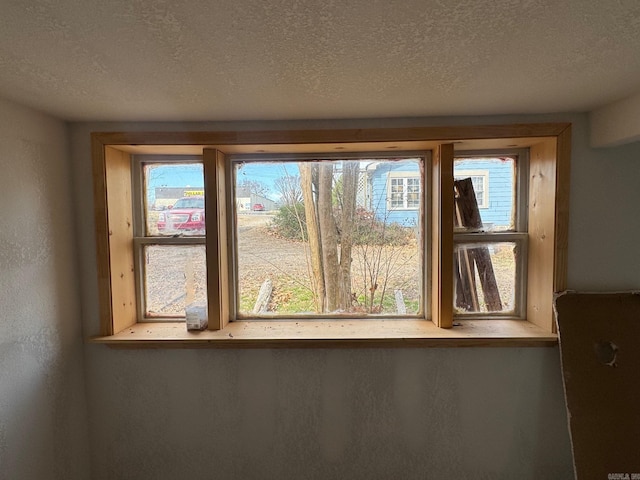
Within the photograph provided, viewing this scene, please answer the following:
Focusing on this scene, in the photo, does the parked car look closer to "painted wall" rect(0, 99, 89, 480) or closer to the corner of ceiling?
"painted wall" rect(0, 99, 89, 480)

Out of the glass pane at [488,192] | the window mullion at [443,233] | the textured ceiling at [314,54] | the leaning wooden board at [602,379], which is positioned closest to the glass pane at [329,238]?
the window mullion at [443,233]

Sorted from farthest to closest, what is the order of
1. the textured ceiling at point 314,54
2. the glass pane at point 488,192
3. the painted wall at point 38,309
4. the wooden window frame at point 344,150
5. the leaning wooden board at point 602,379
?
1. the glass pane at point 488,192
2. the wooden window frame at point 344,150
3. the leaning wooden board at point 602,379
4. the painted wall at point 38,309
5. the textured ceiling at point 314,54

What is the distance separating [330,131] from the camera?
1558 millimetres

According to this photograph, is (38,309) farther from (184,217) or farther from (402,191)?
(402,191)

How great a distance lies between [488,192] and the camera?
1806 millimetres

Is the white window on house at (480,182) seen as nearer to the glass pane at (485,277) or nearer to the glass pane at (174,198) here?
the glass pane at (485,277)

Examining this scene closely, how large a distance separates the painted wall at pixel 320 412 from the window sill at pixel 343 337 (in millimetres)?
60

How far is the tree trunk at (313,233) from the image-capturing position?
5.97ft

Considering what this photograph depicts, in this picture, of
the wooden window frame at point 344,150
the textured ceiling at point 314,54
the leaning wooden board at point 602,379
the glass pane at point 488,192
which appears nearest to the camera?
the textured ceiling at point 314,54

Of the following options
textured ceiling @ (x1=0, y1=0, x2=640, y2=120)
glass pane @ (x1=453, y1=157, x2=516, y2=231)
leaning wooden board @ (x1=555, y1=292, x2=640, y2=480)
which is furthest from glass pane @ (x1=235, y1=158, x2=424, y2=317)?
leaning wooden board @ (x1=555, y1=292, x2=640, y2=480)

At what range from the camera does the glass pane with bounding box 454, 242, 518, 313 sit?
5.94ft

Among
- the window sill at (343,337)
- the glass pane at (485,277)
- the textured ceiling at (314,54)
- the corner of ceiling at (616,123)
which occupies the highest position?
the textured ceiling at (314,54)

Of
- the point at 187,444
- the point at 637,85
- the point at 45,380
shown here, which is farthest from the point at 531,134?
the point at 45,380

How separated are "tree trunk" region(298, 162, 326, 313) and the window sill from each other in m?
0.22
